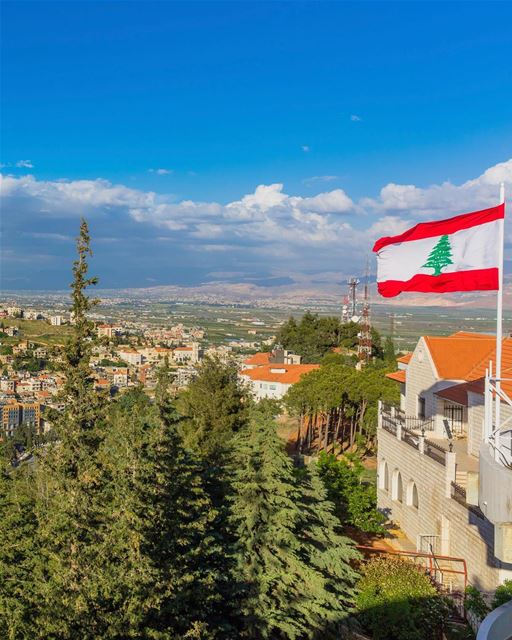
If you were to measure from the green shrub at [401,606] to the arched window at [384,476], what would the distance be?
27.1 ft

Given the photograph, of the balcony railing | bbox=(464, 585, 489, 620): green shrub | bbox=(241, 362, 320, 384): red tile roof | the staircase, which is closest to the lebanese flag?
bbox=(464, 585, 489, 620): green shrub

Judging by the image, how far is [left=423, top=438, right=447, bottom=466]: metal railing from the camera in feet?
49.7

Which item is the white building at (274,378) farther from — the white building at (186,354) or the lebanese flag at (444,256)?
the white building at (186,354)

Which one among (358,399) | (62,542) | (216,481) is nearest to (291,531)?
(216,481)

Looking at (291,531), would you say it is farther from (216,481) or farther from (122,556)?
(122,556)

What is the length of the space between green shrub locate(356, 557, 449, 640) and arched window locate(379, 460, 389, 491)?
27.1 feet

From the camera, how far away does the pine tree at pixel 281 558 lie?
1141cm

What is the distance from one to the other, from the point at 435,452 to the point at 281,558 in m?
6.17

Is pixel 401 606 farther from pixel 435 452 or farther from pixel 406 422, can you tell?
pixel 406 422

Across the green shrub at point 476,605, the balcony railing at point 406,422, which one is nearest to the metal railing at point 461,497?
the green shrub at point 476,605

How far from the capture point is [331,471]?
58.3ft

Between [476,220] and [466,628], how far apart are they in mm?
7530

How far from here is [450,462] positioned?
1445 cm

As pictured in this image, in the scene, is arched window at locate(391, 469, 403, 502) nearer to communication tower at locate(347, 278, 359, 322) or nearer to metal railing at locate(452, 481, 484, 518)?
metal railing at locate(452, 481, 484, 518)
